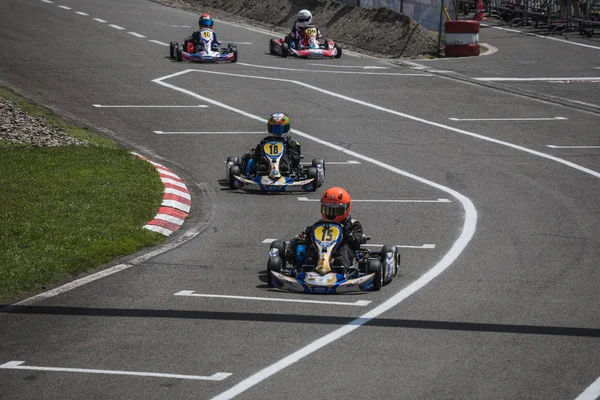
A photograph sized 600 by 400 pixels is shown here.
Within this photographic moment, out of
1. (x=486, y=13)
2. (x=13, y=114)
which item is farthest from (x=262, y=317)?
(x=486, y=13)

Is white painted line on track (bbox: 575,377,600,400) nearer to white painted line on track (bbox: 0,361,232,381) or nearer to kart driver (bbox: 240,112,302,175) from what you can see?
white painted line on track (bbox: 0,361,232,381)

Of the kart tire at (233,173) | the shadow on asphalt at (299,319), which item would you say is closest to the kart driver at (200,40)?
the kart tire at (233,173)

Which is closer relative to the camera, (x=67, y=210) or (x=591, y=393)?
(x=591, y=393)

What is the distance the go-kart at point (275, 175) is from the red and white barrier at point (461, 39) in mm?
17353

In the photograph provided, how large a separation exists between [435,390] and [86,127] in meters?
16.1

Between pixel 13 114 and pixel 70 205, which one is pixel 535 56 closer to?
pixel 13 114

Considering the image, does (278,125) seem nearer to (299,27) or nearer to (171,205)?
(171,205)

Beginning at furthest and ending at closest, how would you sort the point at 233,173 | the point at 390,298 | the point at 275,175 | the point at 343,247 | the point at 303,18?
the point at 303,18
the point at 233,173
the point at 275,175
the point at 343,247
the point at 390,298

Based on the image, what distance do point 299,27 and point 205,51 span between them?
365cm

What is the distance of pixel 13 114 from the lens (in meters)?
23.0

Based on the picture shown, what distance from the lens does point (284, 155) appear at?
64.5 feet

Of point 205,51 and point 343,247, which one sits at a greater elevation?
point 205,51

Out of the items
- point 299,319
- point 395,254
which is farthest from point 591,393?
point 395,254

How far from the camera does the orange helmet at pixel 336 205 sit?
13977 mm
